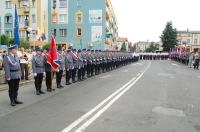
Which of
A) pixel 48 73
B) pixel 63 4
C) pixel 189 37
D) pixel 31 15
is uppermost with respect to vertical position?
A: pixel 63 4

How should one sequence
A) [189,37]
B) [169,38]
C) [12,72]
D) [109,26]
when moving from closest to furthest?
[12,72]
[109,26]
[169,38]
[189,37]

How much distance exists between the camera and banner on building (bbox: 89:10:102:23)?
6322cm

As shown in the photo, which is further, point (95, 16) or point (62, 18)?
point (62, 18)

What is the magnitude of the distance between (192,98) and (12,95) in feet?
20.7

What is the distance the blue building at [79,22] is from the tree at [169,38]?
134 ft

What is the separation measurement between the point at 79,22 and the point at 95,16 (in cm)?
336

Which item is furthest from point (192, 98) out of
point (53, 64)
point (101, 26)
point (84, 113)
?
point (101, 26)

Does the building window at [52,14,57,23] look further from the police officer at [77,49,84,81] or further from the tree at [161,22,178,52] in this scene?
the police officer at [77,49,84,81]

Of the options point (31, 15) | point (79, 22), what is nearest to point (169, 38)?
point (79, 22)

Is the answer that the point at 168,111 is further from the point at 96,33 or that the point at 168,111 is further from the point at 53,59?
the point at 96,33

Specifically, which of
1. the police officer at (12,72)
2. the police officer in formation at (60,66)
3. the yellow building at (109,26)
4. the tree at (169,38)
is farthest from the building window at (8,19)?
the police officer at (12,72)

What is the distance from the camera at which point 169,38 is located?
328 feet

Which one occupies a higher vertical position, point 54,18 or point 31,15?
point 31,15

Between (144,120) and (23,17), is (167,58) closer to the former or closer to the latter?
(23,17)
